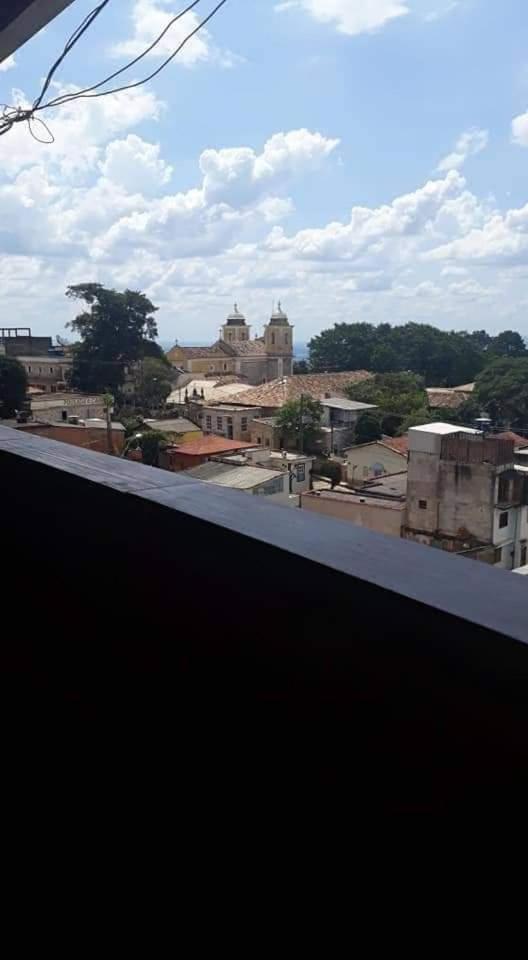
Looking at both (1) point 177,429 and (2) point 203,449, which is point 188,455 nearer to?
(2) point 203,449

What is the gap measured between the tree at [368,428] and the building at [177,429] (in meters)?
3.13

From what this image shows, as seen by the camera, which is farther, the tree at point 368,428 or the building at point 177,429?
the tree at point 368,428

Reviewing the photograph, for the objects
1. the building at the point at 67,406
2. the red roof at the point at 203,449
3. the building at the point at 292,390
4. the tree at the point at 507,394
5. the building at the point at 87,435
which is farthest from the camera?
the building at the point at 292,390

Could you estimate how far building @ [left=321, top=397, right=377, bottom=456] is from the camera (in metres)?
13.1

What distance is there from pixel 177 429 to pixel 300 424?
7.93 feet

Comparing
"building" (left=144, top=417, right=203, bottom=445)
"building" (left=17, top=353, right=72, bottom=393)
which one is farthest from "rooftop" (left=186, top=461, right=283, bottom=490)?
"building" (left=17, top=353, right=72, bottom=393)

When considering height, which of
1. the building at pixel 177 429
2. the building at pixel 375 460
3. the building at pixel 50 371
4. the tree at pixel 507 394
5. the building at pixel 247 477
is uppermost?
the building at pixel 50 371

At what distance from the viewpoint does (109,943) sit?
1.51 ft

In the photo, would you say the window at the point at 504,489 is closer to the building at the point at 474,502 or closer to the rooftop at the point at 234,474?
the building at the point at 474,502

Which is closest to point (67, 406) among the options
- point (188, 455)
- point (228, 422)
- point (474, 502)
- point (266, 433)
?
point (188, 455)

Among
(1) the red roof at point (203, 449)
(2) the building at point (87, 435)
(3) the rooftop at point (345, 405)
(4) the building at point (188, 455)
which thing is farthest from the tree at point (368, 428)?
(2) the building at point (87, 435)

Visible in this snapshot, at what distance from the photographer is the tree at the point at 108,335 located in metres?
12.8

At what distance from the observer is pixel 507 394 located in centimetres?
1159

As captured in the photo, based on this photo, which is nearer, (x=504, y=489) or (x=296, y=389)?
(x=504, y=489)
